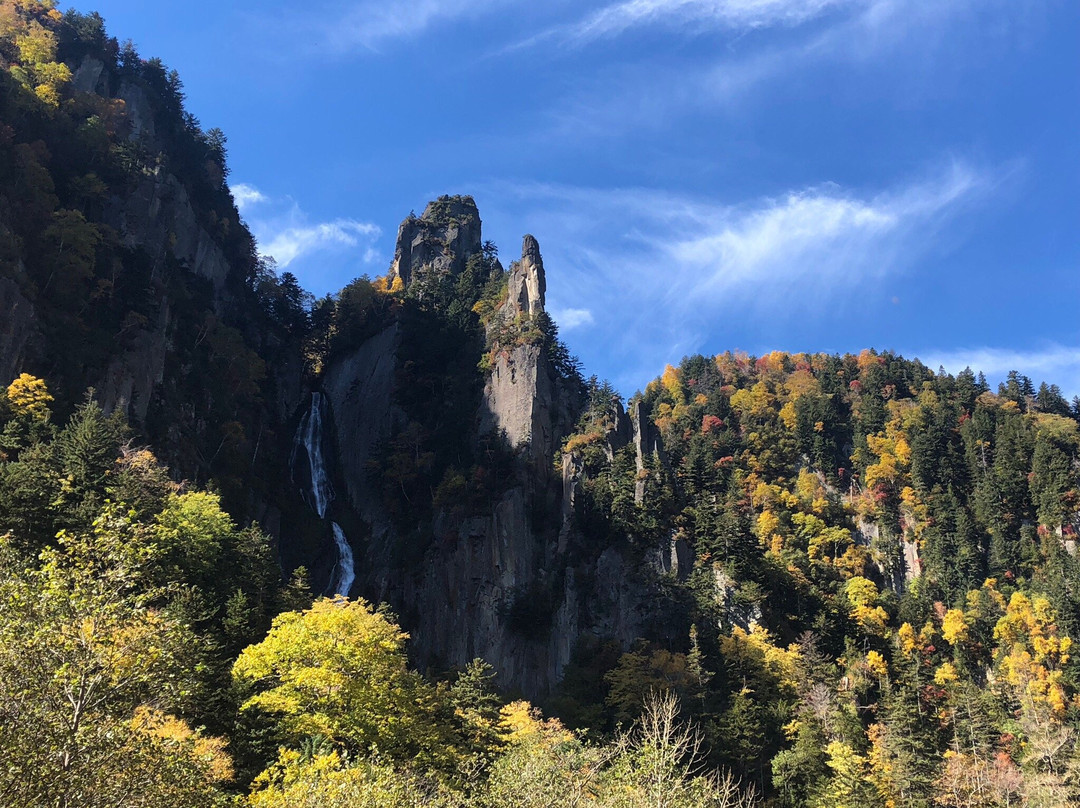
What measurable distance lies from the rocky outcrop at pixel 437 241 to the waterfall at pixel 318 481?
837 inches

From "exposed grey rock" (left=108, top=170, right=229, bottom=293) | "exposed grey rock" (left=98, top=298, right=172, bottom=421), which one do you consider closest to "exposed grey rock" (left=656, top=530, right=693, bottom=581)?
"exposed grey rock" (left=98, top=298, right=172, bottom=421)

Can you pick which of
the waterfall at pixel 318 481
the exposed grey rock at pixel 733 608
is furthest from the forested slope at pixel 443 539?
the waterfall at pixel 318 481

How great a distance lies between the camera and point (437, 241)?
97250mm

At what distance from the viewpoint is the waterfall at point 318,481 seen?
66125 mm

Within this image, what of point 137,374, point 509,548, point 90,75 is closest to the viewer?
point 137,374

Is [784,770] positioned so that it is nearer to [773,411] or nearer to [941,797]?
[941,797]

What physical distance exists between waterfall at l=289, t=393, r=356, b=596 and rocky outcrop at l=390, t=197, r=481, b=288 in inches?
837

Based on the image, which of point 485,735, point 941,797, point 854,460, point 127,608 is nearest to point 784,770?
point 941,797

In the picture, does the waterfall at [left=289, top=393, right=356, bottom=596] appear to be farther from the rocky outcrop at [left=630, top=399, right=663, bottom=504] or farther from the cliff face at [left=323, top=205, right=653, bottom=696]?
the rocky outcrop at [left=630, top=399, right=663, bottom=504]

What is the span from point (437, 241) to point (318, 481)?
36.6 meters

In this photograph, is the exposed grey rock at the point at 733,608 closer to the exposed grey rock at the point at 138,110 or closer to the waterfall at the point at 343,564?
the waterfall at the point at 343,564

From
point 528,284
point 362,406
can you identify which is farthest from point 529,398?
point 362,406

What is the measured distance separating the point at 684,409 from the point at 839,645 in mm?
46166

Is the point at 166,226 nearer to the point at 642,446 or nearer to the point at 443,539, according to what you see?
the point at 443,539
